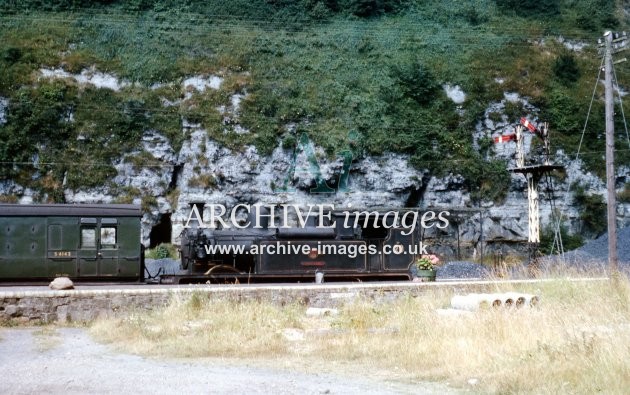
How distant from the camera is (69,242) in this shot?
1812 cm

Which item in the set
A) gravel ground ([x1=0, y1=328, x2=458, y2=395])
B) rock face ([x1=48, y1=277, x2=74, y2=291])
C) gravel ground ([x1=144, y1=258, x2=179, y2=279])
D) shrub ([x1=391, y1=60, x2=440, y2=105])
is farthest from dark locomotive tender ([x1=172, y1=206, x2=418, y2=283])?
shrub ([x1=391, y1=60, x2=440, y2=105])

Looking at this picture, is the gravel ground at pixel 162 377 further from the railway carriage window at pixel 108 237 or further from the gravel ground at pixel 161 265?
the gravel ground at pixel 161 265

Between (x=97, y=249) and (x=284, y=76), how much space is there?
74.2ft

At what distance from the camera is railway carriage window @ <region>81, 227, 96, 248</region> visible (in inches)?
719

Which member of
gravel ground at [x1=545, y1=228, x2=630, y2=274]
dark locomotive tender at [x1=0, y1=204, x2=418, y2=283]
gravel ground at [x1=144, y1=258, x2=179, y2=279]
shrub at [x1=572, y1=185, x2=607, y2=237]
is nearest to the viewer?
dark locomotive tender at [x1=0, y1=204, x2=418, y2=283]

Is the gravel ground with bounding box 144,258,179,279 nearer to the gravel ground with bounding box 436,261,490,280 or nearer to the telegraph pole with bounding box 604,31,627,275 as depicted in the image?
the gravel ground with bounding box 436,261,490,280

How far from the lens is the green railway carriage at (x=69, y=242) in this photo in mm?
17891

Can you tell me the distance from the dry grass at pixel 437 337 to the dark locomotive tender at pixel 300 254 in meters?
3.56

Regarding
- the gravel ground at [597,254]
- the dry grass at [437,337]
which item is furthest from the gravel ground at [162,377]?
the gravel ground at [597,254]

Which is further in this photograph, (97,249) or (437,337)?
(97,249)

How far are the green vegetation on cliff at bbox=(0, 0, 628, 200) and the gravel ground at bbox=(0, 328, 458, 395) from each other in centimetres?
2365

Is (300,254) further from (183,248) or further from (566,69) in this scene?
(566,69)

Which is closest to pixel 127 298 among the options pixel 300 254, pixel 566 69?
pixel 300 254

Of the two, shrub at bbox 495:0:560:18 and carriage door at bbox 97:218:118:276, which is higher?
shrub at bbox 495:0:560:18
